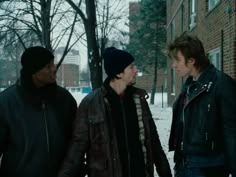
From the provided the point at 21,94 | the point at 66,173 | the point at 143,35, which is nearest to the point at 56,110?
the point at 21,94

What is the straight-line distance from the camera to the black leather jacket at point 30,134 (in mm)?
3086

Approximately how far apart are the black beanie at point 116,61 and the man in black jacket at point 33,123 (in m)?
0.46

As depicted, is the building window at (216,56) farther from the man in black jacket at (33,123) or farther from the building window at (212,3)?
the man in black jacket at (33,123)

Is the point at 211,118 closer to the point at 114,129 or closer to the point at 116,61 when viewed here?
the point at 114,129

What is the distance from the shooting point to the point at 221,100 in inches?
117

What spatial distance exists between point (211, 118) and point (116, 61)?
83cm

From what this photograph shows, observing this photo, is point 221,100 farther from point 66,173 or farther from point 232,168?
point 66,173

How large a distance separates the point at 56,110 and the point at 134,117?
63 cm

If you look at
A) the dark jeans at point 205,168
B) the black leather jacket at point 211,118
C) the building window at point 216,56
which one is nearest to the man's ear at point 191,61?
the black leather jacket at point 211,118

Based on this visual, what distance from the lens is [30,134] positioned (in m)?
3.09

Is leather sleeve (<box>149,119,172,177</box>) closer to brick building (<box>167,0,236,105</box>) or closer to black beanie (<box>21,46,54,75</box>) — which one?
black beanie (<box>21,46,54,75</box>)

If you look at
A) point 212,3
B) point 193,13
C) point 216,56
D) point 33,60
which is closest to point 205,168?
point 33,60

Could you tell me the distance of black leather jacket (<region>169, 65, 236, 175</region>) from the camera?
2.96 m

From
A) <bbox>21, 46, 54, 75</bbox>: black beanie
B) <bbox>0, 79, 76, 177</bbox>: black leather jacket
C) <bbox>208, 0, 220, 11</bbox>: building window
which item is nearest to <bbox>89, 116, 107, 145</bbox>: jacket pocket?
<bbox>0, 79, 76, 177</bbox>: black leather jacket
